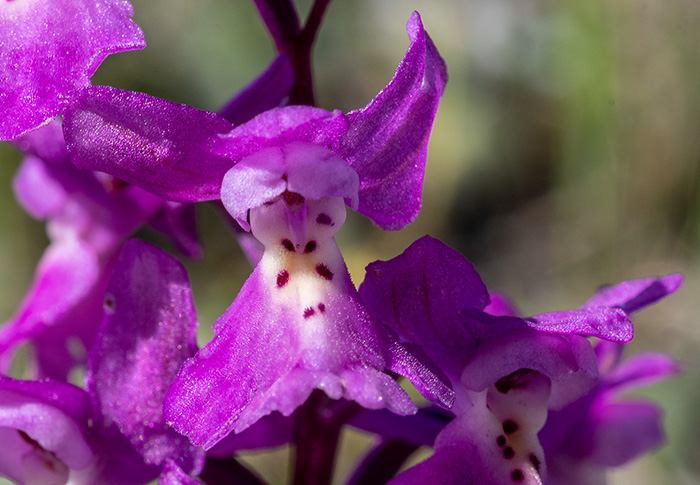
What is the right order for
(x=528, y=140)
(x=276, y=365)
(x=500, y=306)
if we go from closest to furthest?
(x=276, y=365), (x=500, y=306), (x=528, y=140)

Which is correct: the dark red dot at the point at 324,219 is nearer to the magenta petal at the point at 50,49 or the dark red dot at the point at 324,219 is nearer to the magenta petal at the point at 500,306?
the magenta petal at the point at 50,49

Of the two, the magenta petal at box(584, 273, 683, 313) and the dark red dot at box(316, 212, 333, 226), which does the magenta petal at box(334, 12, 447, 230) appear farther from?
the magenta petal at box(584, 273, 683, 313)

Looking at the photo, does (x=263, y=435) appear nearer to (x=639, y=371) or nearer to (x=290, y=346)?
(x=290, y=346)

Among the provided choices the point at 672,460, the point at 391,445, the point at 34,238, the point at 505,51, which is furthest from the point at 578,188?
the point at 391,445

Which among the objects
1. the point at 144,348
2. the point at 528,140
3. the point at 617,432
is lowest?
the point at 528,140

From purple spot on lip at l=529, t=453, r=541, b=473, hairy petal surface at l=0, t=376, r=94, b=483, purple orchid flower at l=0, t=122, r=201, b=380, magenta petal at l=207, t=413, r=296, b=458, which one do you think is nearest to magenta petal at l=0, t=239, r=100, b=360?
purple orchid flower at l=0, t=122, r=201, b=380

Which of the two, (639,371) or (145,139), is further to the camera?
(639,371)

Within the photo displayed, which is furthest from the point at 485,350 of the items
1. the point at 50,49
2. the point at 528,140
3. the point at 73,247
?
the point at 528,140
